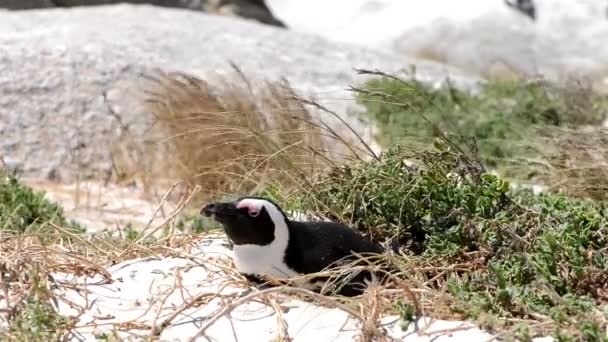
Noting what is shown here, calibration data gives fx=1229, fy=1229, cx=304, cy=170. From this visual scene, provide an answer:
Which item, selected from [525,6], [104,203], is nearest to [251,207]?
[104,203]

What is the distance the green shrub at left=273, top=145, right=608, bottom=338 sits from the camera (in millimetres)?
4281

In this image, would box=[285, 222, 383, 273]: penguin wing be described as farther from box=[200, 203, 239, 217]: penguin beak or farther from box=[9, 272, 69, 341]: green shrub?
box=[9, 272, 69, 341]: green shrub

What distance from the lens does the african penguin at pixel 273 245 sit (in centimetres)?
471

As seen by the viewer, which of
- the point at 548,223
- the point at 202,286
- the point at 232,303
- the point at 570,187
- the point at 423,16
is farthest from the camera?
the point at 423,16

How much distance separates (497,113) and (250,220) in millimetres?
5367

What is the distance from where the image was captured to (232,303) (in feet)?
13.8

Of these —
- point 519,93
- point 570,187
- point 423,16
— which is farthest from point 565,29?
point 570,187

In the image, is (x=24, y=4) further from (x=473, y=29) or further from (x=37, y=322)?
(x=37, y=322)

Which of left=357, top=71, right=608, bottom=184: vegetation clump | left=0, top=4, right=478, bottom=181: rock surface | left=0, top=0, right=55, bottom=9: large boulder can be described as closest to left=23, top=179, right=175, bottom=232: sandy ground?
left=0, top=4, right=478, bottom=181: rock surface

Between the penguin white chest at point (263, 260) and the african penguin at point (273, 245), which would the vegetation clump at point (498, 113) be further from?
the penguin white chest at point (263, 260)

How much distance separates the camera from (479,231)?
500 cm

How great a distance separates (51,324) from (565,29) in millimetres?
15932

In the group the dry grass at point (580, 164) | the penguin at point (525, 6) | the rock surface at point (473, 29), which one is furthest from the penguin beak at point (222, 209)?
the penguin at point (525, 6)

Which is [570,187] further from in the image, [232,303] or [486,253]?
[232,303]
